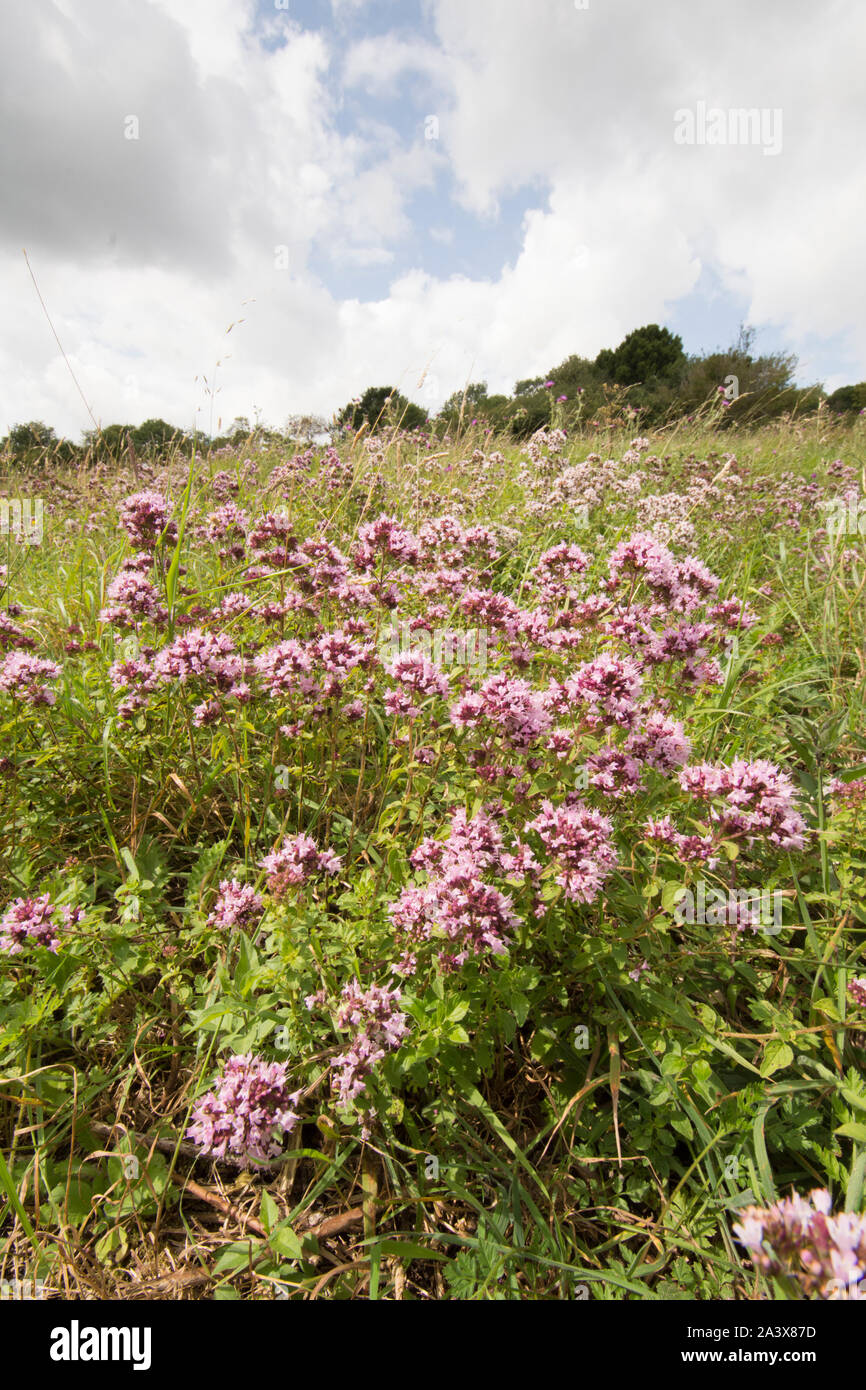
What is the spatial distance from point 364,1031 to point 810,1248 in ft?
4.22

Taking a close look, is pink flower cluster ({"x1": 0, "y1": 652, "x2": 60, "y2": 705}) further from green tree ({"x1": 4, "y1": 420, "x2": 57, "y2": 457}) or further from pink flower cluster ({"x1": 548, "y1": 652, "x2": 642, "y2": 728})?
green tree ({"x1": 4, "y1": 420, "x2": 57, "y2": 457})

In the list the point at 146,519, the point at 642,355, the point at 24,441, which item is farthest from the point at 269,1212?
the point at 642,355

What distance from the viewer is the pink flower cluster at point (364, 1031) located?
1.93 meters

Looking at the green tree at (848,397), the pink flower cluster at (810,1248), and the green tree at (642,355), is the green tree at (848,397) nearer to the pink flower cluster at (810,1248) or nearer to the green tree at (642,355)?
the green tree at (642,355)

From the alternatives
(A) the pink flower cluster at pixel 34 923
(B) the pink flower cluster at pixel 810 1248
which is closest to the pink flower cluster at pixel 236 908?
(A) the pink flower cluster at pixel 34 923

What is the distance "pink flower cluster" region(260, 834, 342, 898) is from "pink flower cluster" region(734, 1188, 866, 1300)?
166 centimetres

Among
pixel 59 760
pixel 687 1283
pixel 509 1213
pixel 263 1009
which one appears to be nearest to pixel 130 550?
pixel 59 760

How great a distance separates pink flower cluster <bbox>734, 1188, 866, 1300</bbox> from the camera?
1.25 metres

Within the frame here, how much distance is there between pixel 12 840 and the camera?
9.98ft

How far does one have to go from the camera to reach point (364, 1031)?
1986 millimetres

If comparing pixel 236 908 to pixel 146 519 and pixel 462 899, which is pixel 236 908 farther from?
pixel 146 519

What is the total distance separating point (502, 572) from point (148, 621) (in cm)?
348

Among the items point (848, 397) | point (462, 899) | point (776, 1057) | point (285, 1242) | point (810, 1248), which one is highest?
point (848, 397)

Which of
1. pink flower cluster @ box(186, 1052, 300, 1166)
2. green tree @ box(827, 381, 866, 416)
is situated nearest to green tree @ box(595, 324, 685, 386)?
green tree @ box(827, 381, 866, 416)
